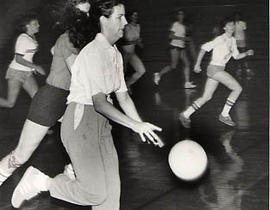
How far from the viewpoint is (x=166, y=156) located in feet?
17.5

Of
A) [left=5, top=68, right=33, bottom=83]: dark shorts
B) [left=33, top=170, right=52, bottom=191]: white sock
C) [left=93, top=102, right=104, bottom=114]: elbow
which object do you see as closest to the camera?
[left=93, top=102, right=104, bottom=114]: elbow

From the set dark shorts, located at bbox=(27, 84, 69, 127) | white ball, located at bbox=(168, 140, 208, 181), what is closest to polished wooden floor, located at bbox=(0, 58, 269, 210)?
white ball, located at bbox=(168, 140, 208, 181)

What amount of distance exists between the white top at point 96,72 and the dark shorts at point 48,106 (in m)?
0.80

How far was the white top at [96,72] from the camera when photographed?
3158 mm

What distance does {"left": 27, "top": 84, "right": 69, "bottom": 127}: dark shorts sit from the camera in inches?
159

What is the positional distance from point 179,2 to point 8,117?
6.58 meters

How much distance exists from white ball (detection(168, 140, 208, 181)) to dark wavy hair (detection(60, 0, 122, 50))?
2.90 ft

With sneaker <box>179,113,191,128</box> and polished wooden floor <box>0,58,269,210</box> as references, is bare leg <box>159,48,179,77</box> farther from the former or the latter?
sneaker <box>179,113,191,128</box>

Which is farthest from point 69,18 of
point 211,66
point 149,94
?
point 149,94

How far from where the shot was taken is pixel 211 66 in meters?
6.38

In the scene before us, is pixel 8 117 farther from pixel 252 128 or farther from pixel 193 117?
pixel 252 128

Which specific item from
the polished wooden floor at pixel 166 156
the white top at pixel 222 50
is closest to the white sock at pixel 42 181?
the polished wooden floor at pixel 166 156

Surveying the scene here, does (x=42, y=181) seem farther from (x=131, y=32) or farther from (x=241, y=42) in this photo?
(x=241, y=42)

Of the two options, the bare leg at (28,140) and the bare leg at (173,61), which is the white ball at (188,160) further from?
the bare leg at (173,61)
